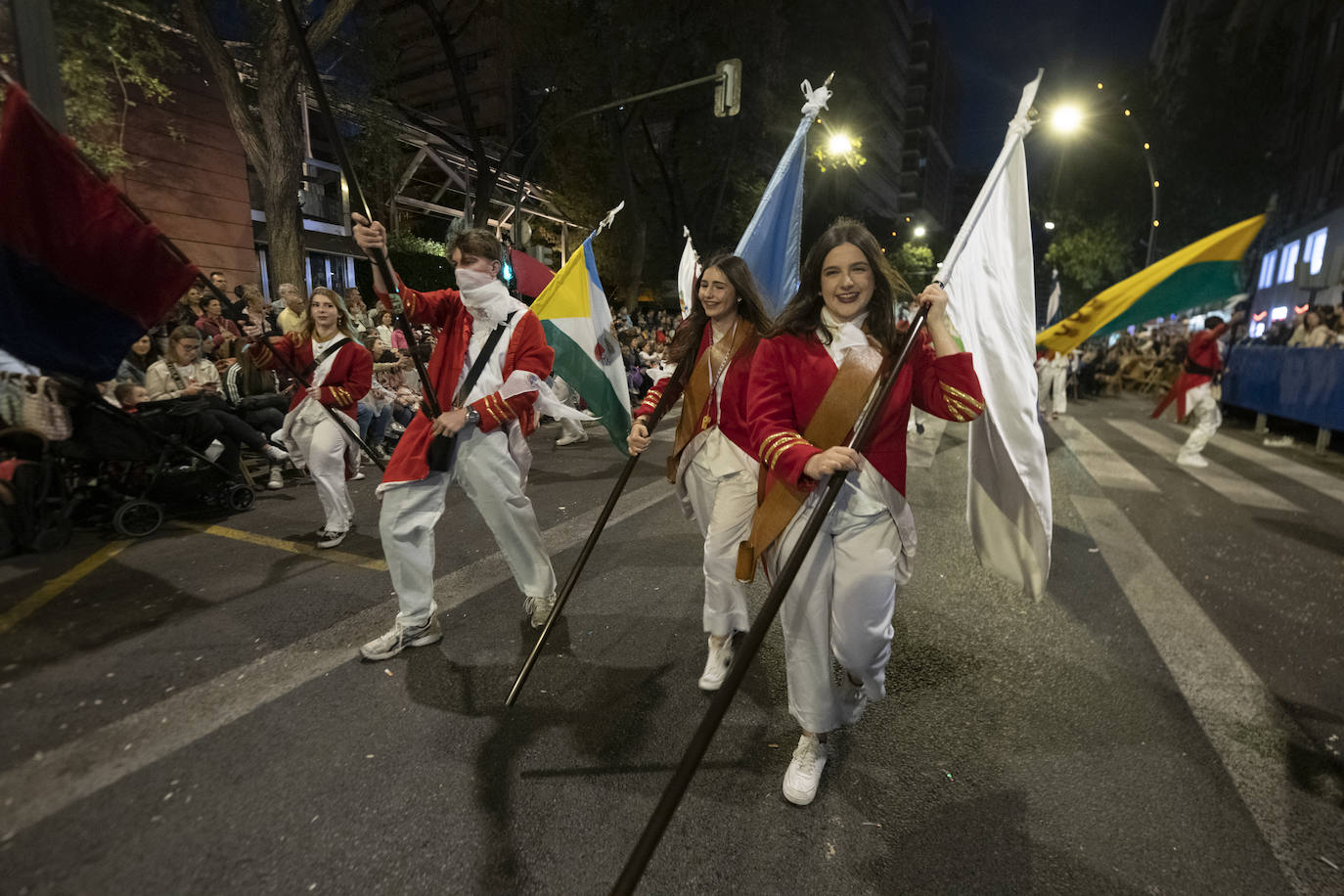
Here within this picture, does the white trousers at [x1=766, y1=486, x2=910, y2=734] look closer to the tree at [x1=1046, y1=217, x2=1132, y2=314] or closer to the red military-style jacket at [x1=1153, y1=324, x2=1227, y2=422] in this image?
the red military-style jacket at [x1=1153, y1=324, x2=1227, y2=422]

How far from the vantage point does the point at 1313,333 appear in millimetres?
11250

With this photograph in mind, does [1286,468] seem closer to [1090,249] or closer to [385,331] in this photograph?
[385,331]

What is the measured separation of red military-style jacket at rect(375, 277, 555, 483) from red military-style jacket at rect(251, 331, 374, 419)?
5.42 ft

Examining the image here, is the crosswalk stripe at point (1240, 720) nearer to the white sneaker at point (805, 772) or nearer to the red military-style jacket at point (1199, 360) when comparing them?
the white sneaker at point (805, 772)

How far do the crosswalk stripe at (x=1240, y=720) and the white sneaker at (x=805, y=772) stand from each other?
4.60 feet

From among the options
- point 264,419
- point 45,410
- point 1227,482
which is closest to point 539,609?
point 45,410

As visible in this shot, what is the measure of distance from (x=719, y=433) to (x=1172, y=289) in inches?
75.6

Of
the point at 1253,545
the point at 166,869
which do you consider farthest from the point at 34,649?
the point at 1253,545

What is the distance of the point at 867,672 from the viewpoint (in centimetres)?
248

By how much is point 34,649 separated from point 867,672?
3.99 metres

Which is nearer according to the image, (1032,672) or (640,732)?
(640,732)

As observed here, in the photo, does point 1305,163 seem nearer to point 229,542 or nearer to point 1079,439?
point 1079,439

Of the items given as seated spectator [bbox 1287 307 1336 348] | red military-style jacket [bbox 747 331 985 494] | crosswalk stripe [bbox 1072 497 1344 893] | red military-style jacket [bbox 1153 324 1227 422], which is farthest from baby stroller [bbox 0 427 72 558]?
seated spectator [bbox 1287 307 1336 348]

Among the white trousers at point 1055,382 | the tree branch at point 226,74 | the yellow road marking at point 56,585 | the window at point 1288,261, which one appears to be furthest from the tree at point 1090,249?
the yellow road marking at point 56,585
